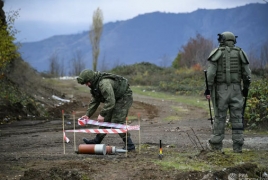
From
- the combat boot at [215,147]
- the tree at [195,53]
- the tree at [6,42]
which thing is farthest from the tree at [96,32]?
the combat boot at [215,147]

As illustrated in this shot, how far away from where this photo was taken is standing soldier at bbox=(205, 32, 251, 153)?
34.3ft

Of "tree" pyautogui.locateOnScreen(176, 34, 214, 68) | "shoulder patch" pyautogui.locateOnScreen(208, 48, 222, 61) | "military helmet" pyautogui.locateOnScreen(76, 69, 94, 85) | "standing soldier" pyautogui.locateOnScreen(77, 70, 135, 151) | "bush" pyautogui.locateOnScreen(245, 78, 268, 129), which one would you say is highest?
"tree" pyautogui.locateOnScreen(176, 34, 214, 68)

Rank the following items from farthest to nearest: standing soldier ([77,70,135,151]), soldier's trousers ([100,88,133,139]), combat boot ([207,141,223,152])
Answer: soldier's trousers ([100,88,133,139]) → combat boot ([207,141,223,152]) → standing soldier ([77,70,135,151])

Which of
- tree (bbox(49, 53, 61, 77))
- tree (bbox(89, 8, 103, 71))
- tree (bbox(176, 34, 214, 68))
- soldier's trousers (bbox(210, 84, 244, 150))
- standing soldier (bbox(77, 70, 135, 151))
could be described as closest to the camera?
standing soldier (bbox(77, 70, 135, 151))

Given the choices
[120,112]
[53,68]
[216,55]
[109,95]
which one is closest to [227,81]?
[216,55]

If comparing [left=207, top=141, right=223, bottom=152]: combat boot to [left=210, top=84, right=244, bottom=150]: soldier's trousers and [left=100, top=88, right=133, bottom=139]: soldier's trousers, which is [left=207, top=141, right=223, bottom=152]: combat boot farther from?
[left=100, top=88, right=133, bottom=139]: soldier's trousers

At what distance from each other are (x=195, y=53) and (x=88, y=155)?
61850 mm

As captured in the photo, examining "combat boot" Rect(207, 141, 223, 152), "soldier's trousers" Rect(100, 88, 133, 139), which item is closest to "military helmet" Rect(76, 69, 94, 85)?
"soldier's trousers" Rect(100, 88, 133, 139)

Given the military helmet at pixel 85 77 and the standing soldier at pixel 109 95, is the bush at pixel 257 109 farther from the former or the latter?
the military helmet at pixel 85 77

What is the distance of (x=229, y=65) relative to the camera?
34.3 feet

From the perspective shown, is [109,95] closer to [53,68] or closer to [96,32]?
[96,32]

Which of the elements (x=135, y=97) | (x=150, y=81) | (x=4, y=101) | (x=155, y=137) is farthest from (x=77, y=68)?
(x=155, y=137)

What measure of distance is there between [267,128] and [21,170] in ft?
30.2

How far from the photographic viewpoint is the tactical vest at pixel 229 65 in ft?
34.2
